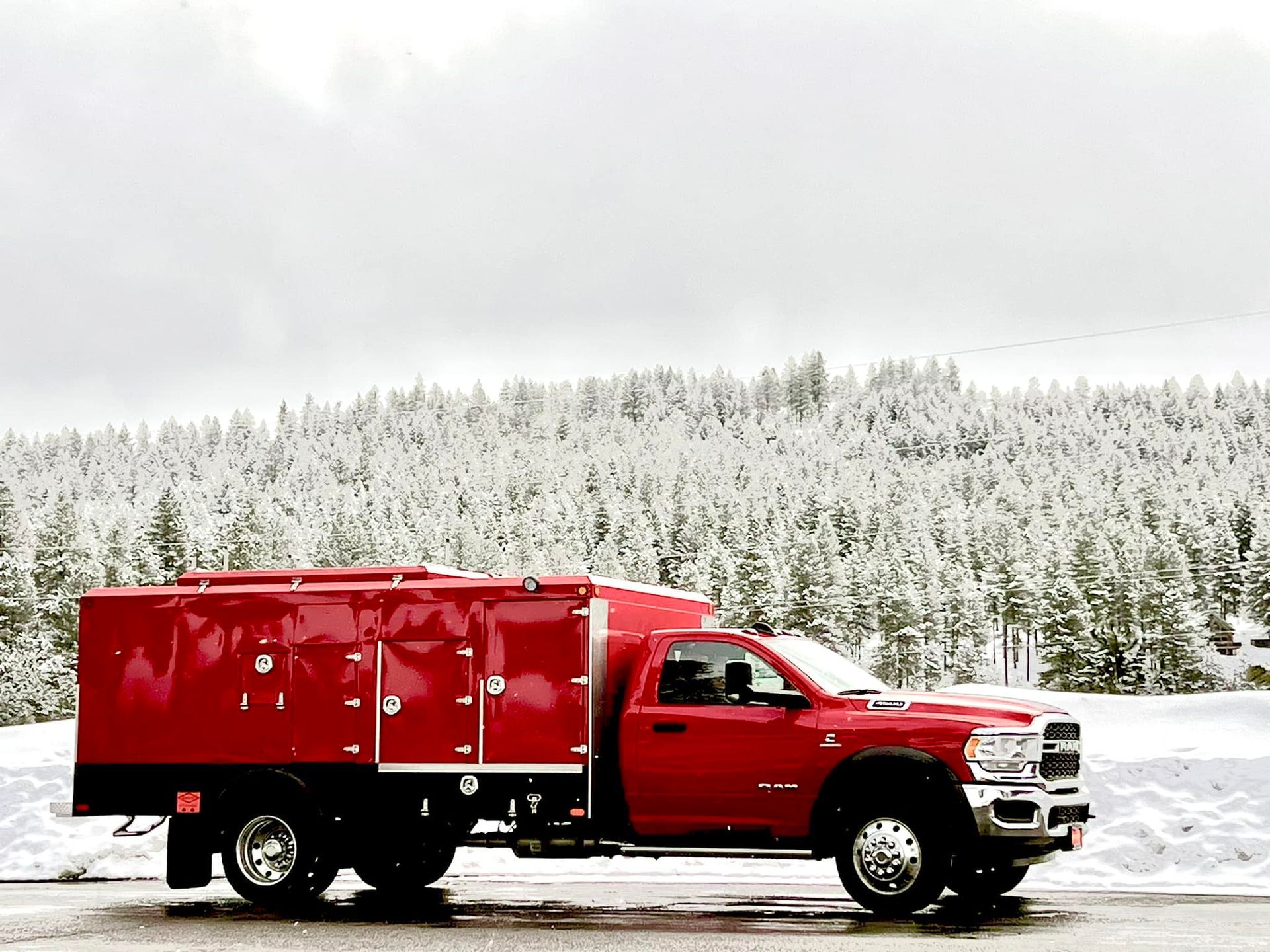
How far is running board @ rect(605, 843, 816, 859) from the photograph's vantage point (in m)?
12.2

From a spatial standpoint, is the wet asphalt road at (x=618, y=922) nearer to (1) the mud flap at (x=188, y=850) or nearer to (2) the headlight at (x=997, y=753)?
(1) the mud flap at (x=188, y=850)

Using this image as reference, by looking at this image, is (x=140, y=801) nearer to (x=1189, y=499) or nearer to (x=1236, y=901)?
(x=1236, y=901)

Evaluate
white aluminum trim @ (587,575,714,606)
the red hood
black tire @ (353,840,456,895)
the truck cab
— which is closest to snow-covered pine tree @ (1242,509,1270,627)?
white aluminum trim @ (587,575,714,606)

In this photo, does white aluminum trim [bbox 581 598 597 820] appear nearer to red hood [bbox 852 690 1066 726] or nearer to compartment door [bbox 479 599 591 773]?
compartment door [bbox 479 599 591 773]

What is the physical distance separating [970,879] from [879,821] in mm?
2001

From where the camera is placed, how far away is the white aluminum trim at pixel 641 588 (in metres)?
13.2

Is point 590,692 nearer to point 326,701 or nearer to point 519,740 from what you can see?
point 519,740

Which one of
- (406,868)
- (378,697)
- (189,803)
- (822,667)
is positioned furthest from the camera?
(406,868)

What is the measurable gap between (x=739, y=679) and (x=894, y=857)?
1.85 m

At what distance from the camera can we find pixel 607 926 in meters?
11.4

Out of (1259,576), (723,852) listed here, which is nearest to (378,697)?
(723,852)

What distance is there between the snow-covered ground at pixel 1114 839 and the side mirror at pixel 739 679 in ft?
15.7

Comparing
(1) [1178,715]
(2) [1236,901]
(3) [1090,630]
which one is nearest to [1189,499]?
(3) [1090,630]

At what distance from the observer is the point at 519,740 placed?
1312 cm
